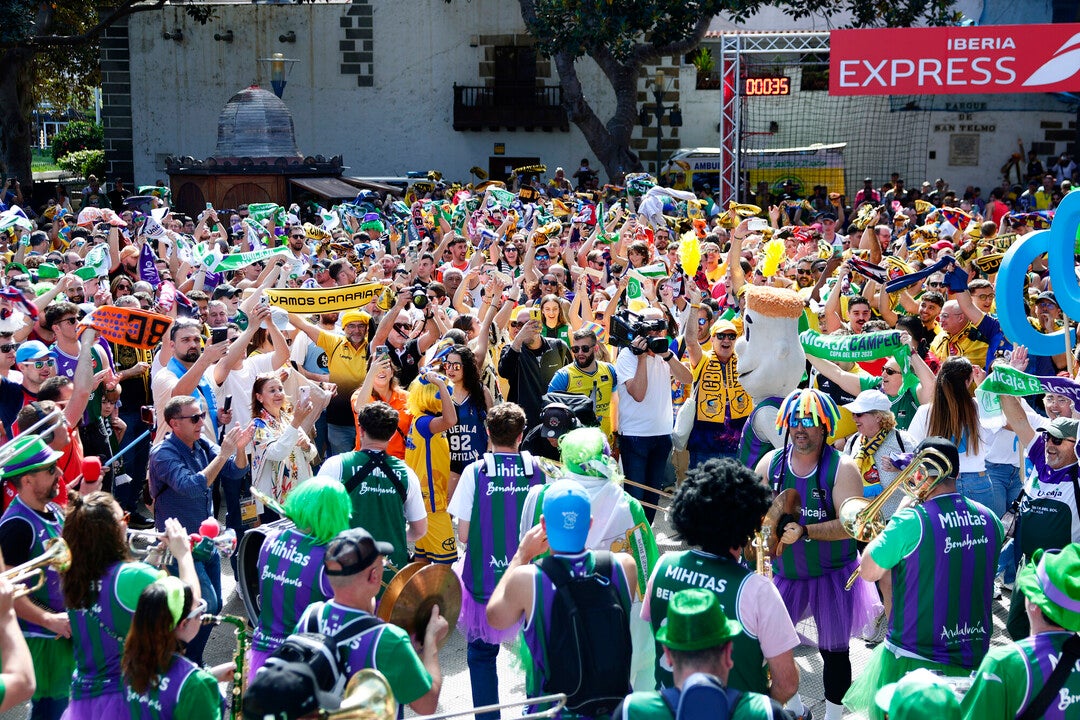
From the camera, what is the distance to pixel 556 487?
161 inches

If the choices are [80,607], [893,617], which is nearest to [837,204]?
[893,617]

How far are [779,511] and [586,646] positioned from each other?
169cm

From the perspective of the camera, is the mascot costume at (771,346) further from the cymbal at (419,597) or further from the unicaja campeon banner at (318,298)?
the cymbal at (419,597)

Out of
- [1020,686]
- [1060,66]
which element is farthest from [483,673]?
[1060,66]

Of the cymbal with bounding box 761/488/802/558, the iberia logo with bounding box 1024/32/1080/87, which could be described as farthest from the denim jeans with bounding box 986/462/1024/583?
the iberia logo with bounding box 1024/32/1080/87

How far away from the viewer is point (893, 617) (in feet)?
14.8

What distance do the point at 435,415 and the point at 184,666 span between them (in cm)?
304

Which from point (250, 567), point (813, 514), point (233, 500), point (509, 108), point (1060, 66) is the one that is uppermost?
point (509, 108)

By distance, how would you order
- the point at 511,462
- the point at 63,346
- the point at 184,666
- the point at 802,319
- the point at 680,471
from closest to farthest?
the point at 184,666 → the point at 511,462 → the point at 63,346 → the point at 802,319 → the point at 680,471

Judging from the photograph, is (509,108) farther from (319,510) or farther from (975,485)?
(319,510)

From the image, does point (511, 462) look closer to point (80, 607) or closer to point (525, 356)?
point (80, 607)

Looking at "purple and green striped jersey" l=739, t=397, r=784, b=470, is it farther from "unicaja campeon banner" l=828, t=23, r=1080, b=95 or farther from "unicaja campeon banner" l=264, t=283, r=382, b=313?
"unicaja campeon banner" l=828, t=23, r=1080, b=95

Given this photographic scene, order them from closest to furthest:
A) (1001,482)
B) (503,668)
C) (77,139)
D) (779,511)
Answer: (779,511)
(503,668)
(1001,482)
(77,139)

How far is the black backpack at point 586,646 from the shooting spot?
12.6 ft
